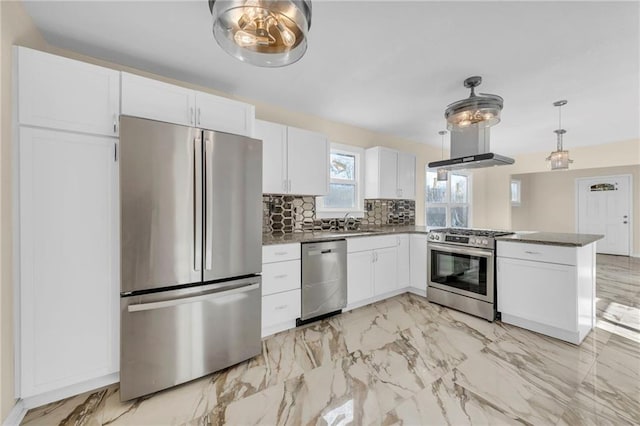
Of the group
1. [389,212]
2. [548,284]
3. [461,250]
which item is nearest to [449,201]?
[389,212]

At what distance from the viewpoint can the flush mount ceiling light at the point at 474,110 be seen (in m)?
2.34

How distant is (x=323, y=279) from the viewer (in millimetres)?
2764

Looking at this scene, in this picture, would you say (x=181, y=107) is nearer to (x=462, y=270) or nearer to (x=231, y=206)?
(x=231, y=206)

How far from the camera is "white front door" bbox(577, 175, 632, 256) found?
629cm

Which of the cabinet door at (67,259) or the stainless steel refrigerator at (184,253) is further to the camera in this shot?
the stainless steel refrigerator at (184,253)

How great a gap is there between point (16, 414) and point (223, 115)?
7.31 feet

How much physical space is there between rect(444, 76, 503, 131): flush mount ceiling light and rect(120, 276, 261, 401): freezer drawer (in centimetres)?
232

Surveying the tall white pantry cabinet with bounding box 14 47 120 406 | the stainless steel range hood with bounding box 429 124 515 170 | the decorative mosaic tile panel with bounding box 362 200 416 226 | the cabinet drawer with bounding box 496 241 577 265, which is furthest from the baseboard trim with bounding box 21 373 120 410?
the stainless steel range hood with bounding box 429 124 515 170

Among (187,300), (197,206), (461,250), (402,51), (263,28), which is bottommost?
(187,300)

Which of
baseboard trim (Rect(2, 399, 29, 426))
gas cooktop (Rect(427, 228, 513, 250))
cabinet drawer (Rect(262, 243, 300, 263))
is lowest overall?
baseboard trim (Rect(2, 399, 29, 426))

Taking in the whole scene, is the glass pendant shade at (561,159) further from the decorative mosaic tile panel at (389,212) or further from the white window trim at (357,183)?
the white window trim at (357,183)

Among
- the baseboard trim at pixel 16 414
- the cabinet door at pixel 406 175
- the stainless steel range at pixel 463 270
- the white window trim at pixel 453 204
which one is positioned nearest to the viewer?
the baseboard trim at pixel 16 414

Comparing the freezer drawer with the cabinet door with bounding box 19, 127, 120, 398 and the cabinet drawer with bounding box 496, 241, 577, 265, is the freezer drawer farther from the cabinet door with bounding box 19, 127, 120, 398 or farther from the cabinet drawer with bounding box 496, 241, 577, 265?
the cabinet drawer with bounding box 496, 241, 577, 265

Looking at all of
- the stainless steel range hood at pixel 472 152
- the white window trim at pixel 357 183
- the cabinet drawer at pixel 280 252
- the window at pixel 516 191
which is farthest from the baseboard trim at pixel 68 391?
the window at pixel 516 191
